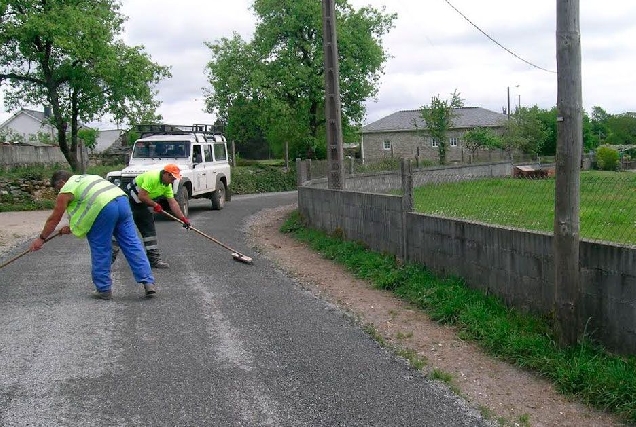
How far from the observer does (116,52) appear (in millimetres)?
27578

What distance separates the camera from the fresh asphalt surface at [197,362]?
14.9ft

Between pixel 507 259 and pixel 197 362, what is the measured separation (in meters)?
3.31

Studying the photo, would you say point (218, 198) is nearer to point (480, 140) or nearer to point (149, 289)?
point (149, 289)

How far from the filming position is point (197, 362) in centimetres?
560

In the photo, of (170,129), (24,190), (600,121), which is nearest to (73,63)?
(24,190)

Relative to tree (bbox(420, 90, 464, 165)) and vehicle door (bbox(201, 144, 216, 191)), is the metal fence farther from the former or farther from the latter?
tree (bbox(420, 90, 464, 165))

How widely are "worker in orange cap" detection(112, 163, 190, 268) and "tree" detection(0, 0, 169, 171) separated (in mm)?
16682

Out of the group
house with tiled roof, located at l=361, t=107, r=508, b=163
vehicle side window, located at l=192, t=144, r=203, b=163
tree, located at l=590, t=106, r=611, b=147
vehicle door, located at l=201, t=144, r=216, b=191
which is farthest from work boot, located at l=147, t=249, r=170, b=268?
tree, located at l=590, t=106, r=611, b=147

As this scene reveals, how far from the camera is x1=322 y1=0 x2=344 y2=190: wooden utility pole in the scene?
14336 mm

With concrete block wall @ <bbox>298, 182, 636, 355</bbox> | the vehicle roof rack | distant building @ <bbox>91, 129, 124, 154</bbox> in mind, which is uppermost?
distant building @ <bbox>91, 129, 124, 154</bbox>

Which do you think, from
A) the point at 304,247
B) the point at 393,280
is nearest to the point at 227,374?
the point at 393,280

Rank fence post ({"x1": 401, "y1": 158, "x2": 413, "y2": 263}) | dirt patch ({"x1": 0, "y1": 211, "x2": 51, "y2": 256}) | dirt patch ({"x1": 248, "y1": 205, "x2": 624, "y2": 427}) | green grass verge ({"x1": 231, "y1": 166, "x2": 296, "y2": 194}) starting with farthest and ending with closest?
1. green grass verge ({"x1": 231, "y1": 166, "x2": 296, "y2": 194})
2. dirt patch ({"x1": 0, "y1": 211, "x2": 51, "y2": 256})
3. fence post ({"x1": 401, "y1": 158, "x2": 413, "y2": 263})
4. dirt patch ({"x1": 248, "y1": 205, "x2": 624, "y2": 427})

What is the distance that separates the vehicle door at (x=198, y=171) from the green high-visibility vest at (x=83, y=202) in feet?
34.1

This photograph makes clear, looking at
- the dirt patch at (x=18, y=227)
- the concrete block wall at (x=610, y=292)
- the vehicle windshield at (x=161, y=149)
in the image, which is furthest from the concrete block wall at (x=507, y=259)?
the vehicle windshield at (x=161, y=149)
